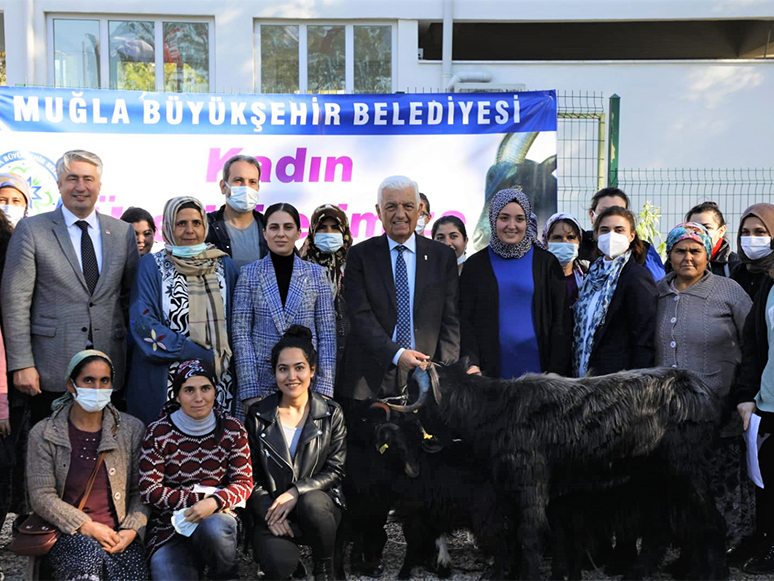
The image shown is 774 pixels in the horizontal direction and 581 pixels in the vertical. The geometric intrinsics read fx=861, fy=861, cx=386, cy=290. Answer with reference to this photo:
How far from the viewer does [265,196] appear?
297 inches

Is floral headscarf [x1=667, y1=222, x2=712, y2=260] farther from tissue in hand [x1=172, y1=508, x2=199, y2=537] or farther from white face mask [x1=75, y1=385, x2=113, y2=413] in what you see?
white face mask [x1=75, y1=385, x2=113, y2=413]

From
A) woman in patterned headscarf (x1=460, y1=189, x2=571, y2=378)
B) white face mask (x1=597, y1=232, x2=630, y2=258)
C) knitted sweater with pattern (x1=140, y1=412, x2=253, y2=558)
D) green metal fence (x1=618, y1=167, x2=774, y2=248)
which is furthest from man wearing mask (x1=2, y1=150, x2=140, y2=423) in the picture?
green metal fence (x1=618, y1=167, x2=774, y2=248)

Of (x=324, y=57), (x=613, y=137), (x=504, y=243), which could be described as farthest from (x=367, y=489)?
(x=324, y=57)

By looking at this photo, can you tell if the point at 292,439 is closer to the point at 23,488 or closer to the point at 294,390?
the point at 294,390

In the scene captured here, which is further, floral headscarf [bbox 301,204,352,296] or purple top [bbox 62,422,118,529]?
floral headscarf [bbox 301,204,352,296]

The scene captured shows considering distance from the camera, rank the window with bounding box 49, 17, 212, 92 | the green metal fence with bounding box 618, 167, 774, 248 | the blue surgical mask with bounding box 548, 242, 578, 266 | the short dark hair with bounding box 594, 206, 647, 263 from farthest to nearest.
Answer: the window with bounding box 49, 17, 212, 92 < the green metal fence with bounding box 618, 167, 774, 248 < the blue surgical mask with bounding box 548, 242, 578, 266 < the short dark hair with bounding box 594, 206, 647, 263

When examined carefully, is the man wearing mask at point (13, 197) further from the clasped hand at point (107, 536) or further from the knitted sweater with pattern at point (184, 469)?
the clasped hand at point (107, 536)

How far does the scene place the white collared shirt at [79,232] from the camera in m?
4.77

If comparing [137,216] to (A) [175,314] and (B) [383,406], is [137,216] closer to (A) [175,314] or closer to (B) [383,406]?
(A) [175,314]

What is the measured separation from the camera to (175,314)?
15.4ft

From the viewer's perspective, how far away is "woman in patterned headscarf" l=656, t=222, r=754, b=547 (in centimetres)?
470

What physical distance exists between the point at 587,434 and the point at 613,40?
11.4 meters

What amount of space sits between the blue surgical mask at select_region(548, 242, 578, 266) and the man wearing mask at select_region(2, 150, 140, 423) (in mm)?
2703

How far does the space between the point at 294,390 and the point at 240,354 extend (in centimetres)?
44
